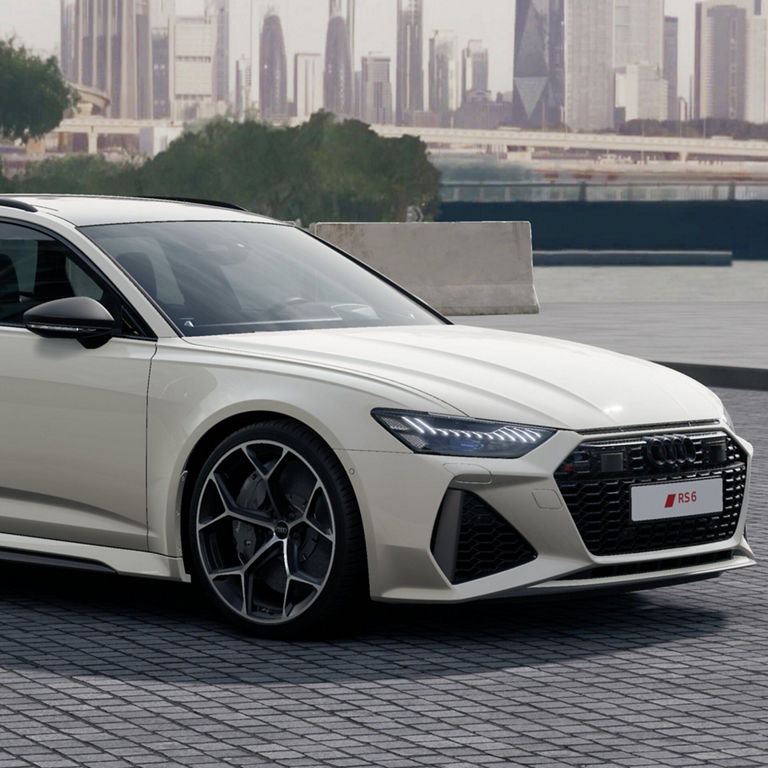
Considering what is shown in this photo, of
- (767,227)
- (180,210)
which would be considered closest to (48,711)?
(180,210)

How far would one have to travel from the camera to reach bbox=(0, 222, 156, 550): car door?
21.2ft

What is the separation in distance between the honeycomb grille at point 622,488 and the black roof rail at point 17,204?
246 cm

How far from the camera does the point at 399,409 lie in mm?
5945

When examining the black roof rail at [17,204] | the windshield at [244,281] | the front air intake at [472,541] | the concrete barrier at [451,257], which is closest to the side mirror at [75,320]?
the windshield at [244,281]

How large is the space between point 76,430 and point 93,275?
2.02 feet

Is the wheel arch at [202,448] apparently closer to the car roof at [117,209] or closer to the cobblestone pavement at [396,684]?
the cobblestone pavement at [396,684]

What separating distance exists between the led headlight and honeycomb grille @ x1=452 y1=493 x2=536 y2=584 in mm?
154

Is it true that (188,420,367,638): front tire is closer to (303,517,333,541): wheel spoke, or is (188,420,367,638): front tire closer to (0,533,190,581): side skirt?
(303,517,333,541): wheel spoke

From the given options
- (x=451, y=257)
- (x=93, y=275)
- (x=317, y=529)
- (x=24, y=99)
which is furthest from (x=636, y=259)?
(x=24, y=99)

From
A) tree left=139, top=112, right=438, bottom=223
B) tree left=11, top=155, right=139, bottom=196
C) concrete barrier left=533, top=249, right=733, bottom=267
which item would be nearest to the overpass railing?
tree left=139, top=112, right=438, bottom=223

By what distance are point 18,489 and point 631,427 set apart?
7.32 ft

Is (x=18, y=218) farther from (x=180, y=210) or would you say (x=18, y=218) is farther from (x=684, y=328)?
(x=684, y=328)

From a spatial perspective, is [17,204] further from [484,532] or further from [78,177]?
[78,177]

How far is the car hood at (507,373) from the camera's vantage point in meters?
6.00
